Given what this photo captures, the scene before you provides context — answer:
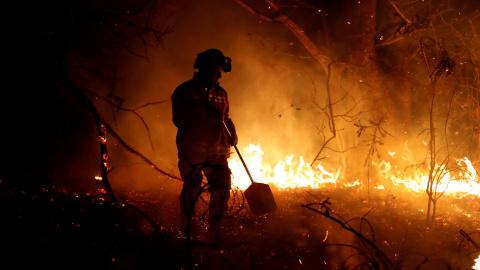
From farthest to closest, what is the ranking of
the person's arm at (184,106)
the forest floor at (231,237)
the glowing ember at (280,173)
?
the glowing ember at (280,173), the person's arm at (184,106), the forest floor at (231,237)

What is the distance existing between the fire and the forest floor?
949 millimetres

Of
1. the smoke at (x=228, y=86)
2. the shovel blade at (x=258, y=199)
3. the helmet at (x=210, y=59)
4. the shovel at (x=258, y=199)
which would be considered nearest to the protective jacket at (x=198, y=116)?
the helmet at (x=210, y=59)

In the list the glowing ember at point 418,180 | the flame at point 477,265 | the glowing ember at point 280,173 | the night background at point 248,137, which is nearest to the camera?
the flame at point 477,265

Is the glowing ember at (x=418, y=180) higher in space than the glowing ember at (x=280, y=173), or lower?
lower

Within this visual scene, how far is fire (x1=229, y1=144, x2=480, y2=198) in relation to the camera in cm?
625

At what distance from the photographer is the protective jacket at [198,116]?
166 inches

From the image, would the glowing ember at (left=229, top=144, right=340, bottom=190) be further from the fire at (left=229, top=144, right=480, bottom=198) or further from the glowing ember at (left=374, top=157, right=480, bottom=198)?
the glowing ember at (left=374, top=157, right=480, bottom=198)

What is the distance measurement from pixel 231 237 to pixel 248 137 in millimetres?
4685

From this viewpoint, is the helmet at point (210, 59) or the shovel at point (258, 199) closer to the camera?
the helmet at point (210, 59)

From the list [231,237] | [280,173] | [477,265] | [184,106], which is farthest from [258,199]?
[280,173]

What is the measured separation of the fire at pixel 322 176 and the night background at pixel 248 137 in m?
0.04

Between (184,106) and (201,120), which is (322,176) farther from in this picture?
(184,106)

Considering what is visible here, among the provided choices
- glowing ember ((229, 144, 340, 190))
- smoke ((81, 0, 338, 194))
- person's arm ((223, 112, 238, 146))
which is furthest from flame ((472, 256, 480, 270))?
smoke ((81, 0, 338, 194))

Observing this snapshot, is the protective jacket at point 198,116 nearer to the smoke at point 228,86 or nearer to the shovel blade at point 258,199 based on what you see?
the shovel blade at point 258,199
